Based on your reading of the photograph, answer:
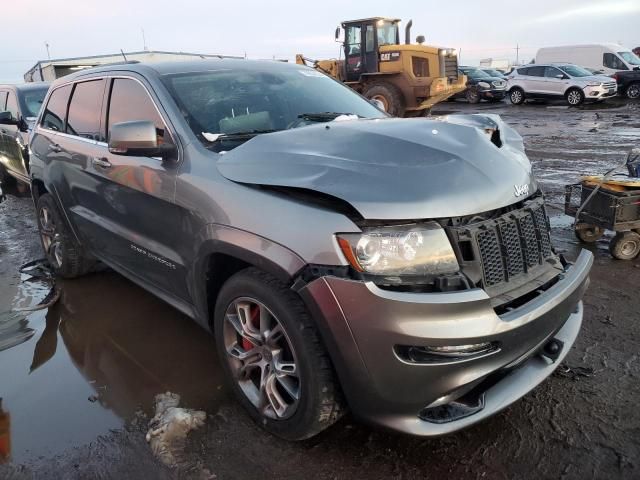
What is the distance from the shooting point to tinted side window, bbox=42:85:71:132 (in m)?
4.45

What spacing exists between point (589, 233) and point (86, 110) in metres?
4.77

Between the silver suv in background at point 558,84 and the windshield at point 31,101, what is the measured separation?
1979 centimetres

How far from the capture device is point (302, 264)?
212 centimetres

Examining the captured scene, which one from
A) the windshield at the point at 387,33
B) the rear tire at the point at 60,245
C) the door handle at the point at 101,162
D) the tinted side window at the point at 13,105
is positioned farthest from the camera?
the windshield at the point at 387,33

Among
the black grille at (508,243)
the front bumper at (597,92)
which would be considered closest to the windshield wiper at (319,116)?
the black grille at (508,243)

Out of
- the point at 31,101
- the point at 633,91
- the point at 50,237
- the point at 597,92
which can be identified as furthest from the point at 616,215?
the point at 633,91

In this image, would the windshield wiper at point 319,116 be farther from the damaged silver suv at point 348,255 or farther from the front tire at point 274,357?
the front tire at point 274,357

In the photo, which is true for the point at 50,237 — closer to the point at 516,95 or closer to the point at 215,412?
the point at 215,412

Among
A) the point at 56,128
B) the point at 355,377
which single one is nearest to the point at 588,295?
the point at 355,377

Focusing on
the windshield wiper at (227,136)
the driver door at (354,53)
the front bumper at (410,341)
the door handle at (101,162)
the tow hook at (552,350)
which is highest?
the driver door at (354,53)

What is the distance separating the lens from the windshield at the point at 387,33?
15.9 m

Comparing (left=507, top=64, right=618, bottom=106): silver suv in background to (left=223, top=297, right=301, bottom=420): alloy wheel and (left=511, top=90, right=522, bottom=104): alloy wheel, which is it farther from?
(left=223, top=297, right=301, bottom=420): alloy wheel

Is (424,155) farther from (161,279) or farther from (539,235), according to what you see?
(161,279)

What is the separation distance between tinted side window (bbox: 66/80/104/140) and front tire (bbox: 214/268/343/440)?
2.02 metres
